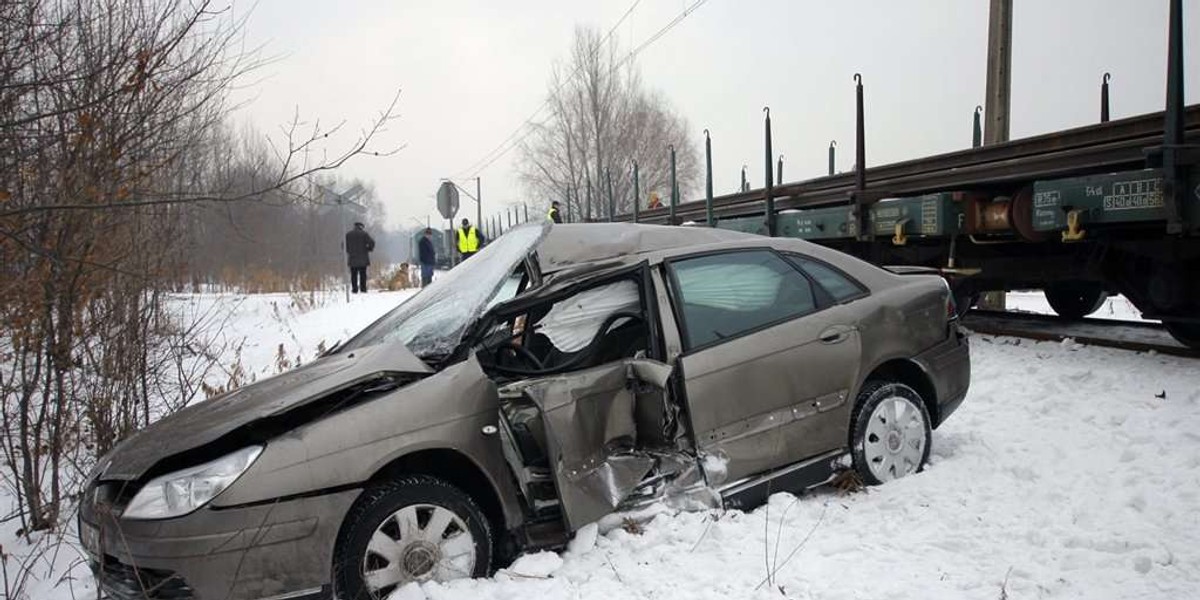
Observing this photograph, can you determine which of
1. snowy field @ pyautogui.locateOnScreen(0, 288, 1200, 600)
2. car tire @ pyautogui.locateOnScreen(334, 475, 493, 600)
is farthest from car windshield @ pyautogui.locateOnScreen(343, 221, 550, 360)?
snowy field @ pyautogui.locateOnScreen(0, 288, 1200, 600)

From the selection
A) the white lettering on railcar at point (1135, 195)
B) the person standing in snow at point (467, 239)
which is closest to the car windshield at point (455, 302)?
the white lettering on railcar at point (1135, 195)

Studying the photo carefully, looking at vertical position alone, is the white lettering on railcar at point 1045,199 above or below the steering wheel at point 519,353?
above

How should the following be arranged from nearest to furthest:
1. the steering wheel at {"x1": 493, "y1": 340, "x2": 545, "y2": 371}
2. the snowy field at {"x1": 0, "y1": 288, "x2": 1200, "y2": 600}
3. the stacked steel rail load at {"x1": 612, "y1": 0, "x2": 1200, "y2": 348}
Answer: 1. the snowy field at {"x1": 0, "y1": 288, "x2": 1200, "y2": 600}
2. the steering wheel at {"x1": 493, "y1": 340, "x2": 545, "y2": 371}
3. the stacked steel rail load at {"x1": 612, "y1": 0, "x2": 1200, "y2": 348}

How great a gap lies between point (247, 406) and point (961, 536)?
3211 mm

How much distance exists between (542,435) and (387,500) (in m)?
0.79

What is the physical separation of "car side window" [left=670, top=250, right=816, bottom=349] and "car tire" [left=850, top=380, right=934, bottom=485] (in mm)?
620

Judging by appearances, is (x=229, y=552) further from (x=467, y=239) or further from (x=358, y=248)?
(x=358, y=248)

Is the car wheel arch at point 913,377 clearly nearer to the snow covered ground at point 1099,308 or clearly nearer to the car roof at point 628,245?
the car roof at point 628,245

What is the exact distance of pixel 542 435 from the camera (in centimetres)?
350

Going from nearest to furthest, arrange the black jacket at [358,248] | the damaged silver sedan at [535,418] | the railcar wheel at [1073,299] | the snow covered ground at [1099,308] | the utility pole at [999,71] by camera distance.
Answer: the damaged silver sedan at [535,418], the railcar wheel at [1073,299], the utility pole at [999,71], the snow covered ground at [1099,308], the black jacket at [358,248]

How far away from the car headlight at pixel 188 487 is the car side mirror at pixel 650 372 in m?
1.65

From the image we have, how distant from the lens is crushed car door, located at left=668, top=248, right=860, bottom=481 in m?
3.77

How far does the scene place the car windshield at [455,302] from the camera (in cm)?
370

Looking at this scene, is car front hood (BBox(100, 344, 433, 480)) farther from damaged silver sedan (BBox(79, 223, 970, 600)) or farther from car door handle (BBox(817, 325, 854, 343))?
car door handle (BBox(817, 325, 854, 343))
